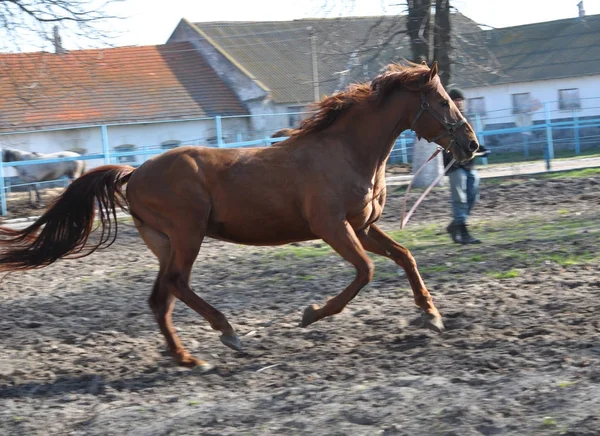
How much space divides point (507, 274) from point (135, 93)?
90.6 ft

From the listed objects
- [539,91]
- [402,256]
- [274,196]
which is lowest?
[402,256]

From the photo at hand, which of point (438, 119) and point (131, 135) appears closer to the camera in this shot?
point (438, 119)

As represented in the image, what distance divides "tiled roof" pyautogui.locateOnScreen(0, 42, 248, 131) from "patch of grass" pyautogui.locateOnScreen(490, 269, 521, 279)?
23547 mm

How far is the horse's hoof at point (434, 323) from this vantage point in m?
5.78

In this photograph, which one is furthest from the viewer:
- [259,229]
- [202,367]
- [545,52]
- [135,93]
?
[545,52]

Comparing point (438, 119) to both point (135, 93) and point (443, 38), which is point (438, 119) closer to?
point (443, 38)

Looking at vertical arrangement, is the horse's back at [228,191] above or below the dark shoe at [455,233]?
above

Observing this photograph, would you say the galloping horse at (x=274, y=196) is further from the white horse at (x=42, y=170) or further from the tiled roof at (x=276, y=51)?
the tiled roof at (x=276, y=51)

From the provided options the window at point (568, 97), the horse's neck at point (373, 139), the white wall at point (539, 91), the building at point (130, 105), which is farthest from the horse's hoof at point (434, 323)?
the window at point (568, 97)

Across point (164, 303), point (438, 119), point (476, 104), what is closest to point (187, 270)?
point (164, 303)

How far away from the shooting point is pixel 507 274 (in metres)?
7.44

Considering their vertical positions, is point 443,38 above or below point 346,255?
above

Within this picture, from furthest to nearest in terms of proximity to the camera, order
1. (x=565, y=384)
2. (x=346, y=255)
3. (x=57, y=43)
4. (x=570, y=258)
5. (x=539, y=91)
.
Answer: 1. (x=539, y=91)
2. (x=57, y=43)
3. (x=570, y=258)
4. (x=346, y=255)
5. (x=565, y=384)

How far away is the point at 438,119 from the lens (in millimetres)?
6199
